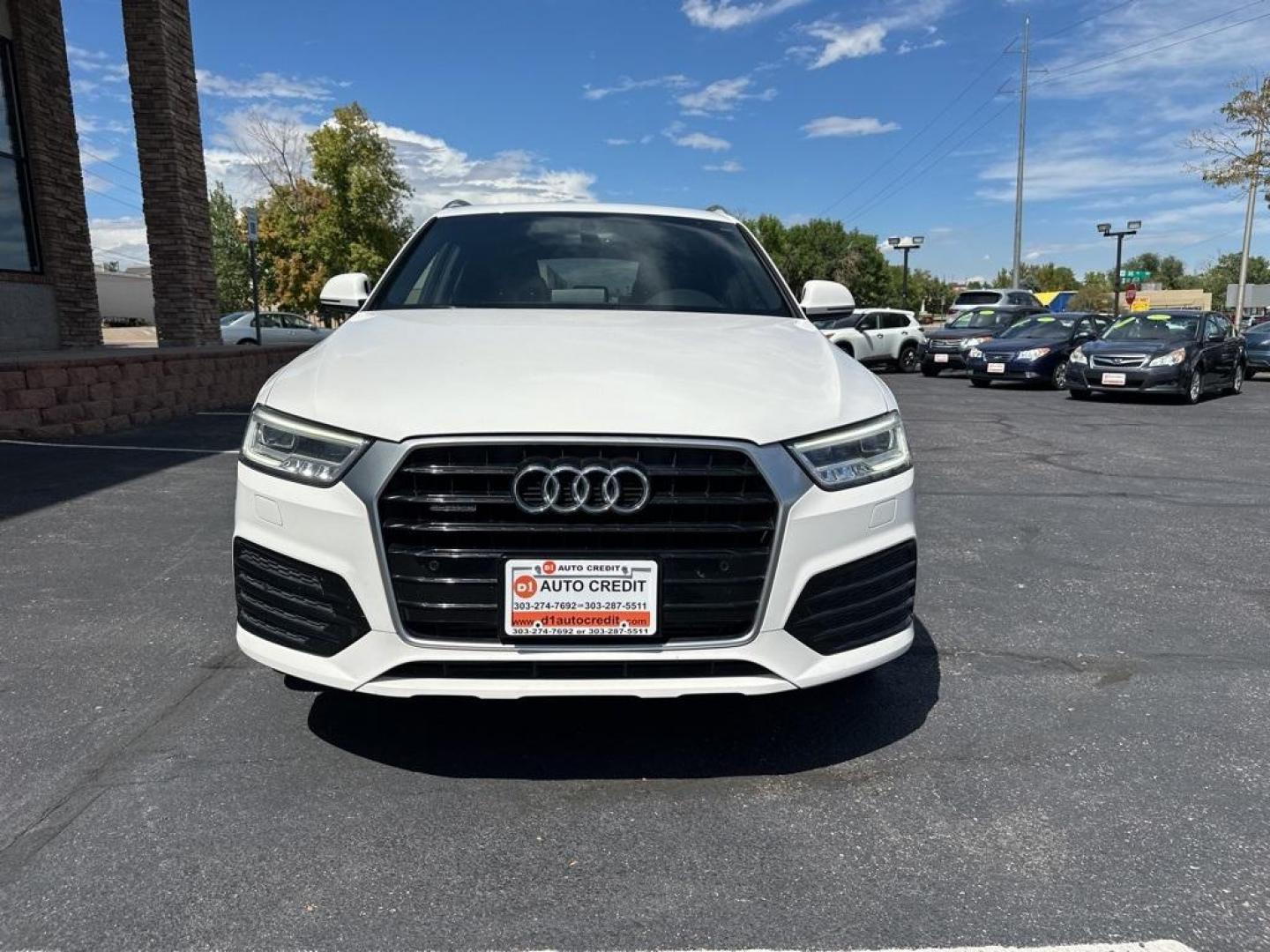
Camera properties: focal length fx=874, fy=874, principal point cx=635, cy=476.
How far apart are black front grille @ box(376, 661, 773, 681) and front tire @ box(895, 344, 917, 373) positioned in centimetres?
2167

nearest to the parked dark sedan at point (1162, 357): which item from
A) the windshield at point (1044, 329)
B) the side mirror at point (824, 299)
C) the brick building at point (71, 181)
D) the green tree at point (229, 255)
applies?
the windshield at point (1044, 329)

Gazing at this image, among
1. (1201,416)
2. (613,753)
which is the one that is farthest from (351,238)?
(613,753)

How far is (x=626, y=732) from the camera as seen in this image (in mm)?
2764

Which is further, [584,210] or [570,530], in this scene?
[584,210]

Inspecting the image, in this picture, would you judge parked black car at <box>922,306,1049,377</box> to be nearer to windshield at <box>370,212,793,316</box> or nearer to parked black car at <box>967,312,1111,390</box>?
parked black car at <box>967,312,1111,390</box>

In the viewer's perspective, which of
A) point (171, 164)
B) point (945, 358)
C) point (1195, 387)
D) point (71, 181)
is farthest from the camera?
point (945, 358)

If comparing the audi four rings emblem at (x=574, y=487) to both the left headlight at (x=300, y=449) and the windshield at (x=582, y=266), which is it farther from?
the windshield at (x=582, y=266)

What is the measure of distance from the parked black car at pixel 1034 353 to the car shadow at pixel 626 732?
49.8ft

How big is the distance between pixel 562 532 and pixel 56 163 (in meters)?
14.4

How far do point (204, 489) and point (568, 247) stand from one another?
13.0ft

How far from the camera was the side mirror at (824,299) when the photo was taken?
4.12 m

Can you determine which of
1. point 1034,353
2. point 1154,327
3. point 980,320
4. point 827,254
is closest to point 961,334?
point 980,320

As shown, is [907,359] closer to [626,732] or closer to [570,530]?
[626,732]

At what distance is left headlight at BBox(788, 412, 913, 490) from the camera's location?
7.73 feet
